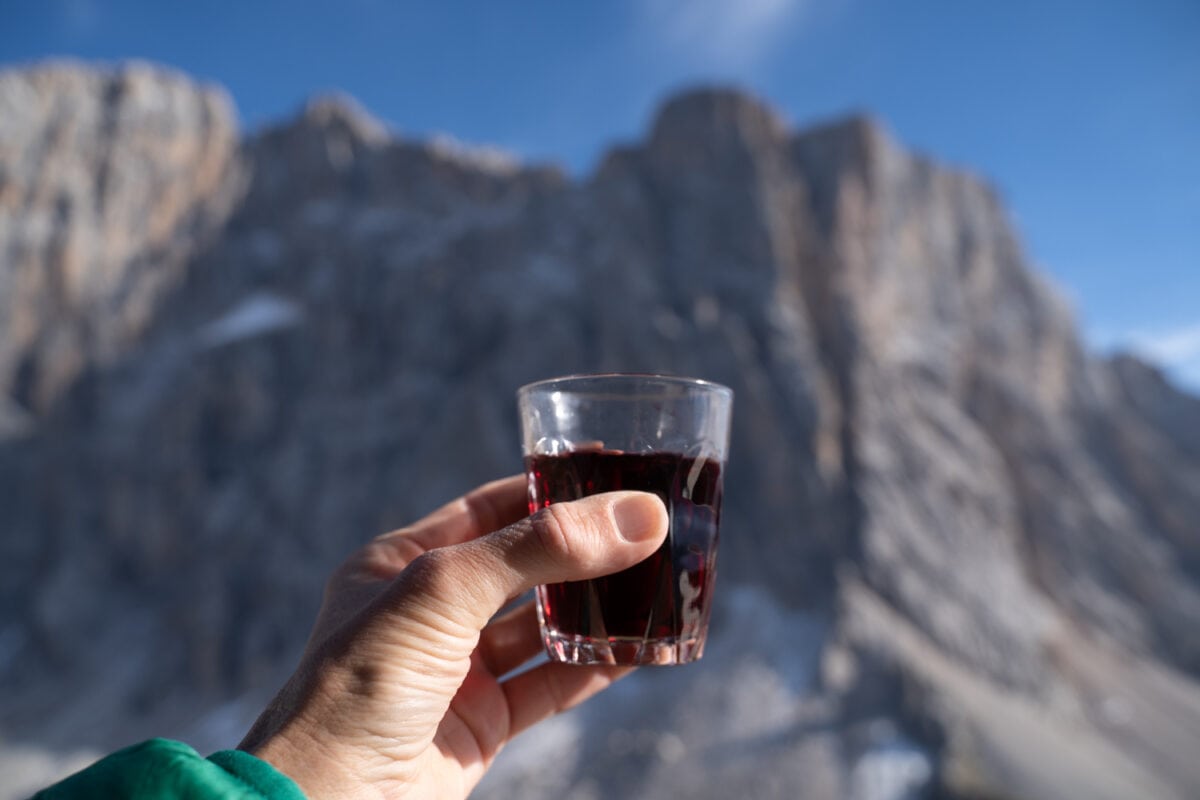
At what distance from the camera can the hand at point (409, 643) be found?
1.14 m

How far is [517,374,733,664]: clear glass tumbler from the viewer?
4.82 ft

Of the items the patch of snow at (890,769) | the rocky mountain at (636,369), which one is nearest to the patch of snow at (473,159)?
the rocky mountain at (636,369)

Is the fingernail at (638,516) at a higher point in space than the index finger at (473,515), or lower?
higher

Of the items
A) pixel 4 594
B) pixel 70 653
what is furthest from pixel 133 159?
pixel 70 653

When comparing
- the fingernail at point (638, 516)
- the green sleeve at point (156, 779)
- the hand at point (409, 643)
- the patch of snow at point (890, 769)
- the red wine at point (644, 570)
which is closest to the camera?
the green sleeve at point (156, 779)

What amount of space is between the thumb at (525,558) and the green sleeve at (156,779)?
14.4 inches

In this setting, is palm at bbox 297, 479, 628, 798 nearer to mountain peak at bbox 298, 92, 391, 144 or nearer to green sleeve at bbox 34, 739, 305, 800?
green sleeve at bbox 34, 739, 305, 800

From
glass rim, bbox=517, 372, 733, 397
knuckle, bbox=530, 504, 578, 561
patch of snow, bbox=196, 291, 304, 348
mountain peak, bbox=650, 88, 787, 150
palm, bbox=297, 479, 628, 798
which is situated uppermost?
mountain peak, bbox=650, 88, 787, 150

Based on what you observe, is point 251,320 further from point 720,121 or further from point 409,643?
point 409,643

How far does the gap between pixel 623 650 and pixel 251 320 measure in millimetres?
43922

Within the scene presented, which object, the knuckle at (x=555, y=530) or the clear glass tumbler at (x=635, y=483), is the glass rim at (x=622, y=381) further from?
the knuckle at (x=555, y=530)

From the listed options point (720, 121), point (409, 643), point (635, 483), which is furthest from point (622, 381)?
point (720, 121)

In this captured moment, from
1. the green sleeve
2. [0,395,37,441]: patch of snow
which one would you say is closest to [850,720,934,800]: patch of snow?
the green sleeve

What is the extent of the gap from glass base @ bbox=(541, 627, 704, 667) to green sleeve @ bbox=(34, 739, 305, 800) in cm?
65
